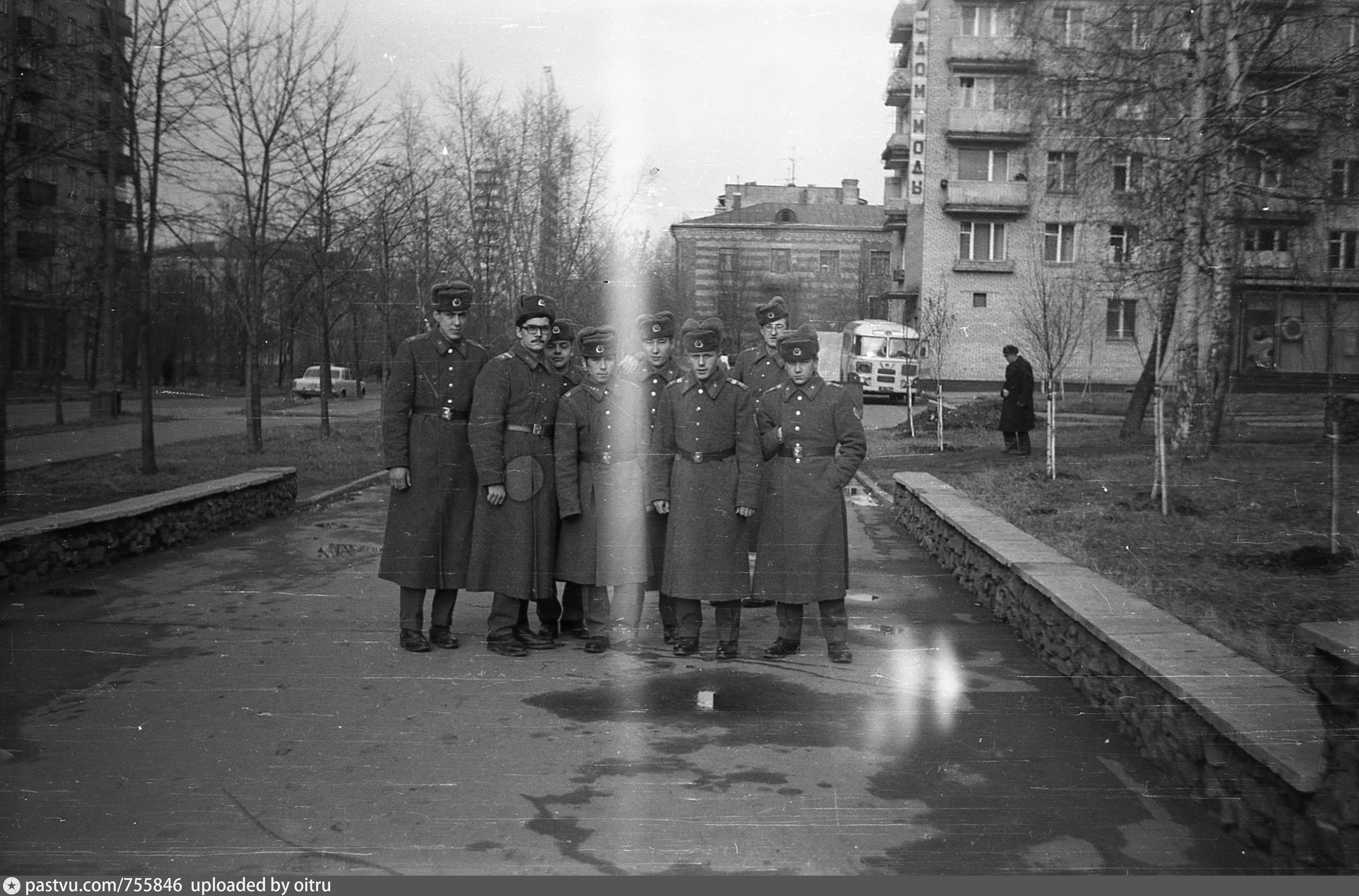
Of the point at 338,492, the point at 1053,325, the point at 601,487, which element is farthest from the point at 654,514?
the point at 1053,325

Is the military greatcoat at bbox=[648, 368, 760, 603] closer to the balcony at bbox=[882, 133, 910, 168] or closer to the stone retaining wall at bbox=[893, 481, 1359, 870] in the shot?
the stone retaining wall at bbox=[893, 481, 1359, 870]

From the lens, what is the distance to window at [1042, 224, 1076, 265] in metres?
40.8

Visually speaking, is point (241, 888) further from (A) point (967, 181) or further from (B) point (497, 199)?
(A) point (967, 181)

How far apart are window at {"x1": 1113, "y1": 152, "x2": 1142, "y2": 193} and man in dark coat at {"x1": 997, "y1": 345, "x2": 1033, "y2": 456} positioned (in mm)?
2992

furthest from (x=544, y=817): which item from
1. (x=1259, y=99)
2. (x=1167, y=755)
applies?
(x=1259, y=99)

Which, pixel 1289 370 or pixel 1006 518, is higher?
pixel 1289 370

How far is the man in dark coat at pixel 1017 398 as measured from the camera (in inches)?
720

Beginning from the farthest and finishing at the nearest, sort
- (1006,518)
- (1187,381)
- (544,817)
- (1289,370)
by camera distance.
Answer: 1. (1289,370)
2. (1187,381)
3. (1006,518)
4. (544,817)

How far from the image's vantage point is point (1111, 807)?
14.3ft

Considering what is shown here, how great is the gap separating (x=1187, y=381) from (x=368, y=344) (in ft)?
105

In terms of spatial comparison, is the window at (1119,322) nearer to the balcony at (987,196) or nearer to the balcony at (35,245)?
the balcony at (987,196)

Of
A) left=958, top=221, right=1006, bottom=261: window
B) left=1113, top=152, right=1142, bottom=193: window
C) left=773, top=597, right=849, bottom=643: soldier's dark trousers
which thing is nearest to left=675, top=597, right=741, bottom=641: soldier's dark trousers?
left=773, top=597, right=849, bottom=643: soldier's dark trousers

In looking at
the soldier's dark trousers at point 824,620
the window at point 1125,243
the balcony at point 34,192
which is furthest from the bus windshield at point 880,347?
the soldier's dark trousers at point 824,620

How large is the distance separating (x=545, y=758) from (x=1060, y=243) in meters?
39.5
